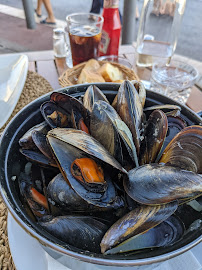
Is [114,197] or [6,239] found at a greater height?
[114,197]

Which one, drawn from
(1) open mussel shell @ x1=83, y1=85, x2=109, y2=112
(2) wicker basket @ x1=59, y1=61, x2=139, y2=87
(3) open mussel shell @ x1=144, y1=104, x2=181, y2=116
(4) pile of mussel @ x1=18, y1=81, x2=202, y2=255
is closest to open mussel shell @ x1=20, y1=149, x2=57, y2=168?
(4) pile of mussel @ x1=18, y1=81, x2=202, y2=255

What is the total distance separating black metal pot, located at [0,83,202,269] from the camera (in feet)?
0.91

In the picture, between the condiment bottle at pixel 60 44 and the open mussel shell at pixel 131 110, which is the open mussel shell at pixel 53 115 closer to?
the open mussel shell at pixel 131 110

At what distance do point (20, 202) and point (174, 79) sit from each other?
2.54ft

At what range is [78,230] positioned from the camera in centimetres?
34

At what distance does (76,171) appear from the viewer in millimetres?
363

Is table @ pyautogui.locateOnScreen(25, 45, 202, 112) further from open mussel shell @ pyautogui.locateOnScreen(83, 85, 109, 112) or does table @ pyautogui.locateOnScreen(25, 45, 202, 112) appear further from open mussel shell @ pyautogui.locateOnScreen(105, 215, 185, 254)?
open mussel shell @ pyautogui.locateOnScreen(105, 215, 185, 254)

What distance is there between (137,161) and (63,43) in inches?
32.5

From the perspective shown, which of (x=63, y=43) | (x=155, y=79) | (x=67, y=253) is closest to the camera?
(x=67, y=253)

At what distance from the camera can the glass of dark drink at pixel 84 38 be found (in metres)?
0.90

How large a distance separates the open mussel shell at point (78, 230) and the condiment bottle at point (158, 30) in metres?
0.83

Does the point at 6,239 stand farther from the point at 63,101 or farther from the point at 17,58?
the point at 17,58

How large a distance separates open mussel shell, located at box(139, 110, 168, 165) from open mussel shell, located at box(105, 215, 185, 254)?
11 cm

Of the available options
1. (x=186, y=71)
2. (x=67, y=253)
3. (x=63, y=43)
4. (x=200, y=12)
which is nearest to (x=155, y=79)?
(x=186, y=71)
